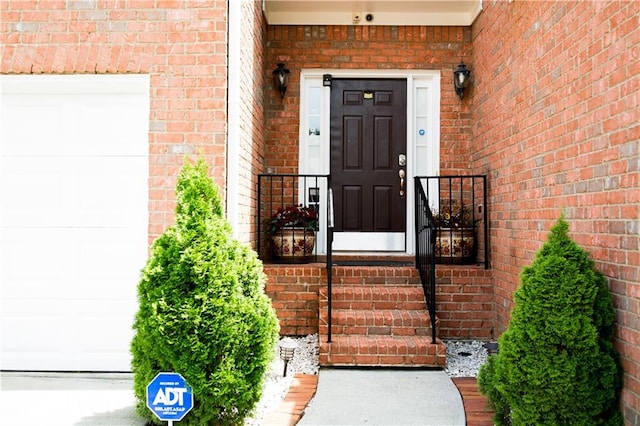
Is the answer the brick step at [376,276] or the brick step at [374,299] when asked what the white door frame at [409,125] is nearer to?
the brick step at [376,276]

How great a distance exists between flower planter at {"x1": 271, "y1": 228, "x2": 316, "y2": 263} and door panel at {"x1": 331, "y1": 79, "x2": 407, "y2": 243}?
786 millimetres

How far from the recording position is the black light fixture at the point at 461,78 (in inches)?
223

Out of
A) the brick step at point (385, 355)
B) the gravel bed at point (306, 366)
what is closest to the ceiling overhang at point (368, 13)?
the gravel bed at point (306, 366)

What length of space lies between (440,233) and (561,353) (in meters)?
2.66

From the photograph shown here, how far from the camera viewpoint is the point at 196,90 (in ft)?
12.8

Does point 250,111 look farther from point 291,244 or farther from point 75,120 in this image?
point 75,120

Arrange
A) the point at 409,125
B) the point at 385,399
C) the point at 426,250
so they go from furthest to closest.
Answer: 1. the point at 409,125
2. the point at 426,250
3. the point at 385,399

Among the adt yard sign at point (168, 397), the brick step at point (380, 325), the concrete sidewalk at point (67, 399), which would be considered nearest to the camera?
the adt yard sign at point (168, 397)

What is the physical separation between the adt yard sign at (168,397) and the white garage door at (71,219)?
1651 millimetres

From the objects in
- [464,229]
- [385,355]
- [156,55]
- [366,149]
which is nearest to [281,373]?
[385,355]

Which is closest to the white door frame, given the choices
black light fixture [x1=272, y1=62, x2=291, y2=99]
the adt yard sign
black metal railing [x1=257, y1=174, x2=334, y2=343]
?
black metal railing [x1=257, y1=174, x2=334, y2=343]

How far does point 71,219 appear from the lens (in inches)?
158

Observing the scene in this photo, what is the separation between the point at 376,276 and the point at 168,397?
288 centimetres

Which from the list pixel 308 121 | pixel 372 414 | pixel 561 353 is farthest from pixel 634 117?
pixel 308 121
